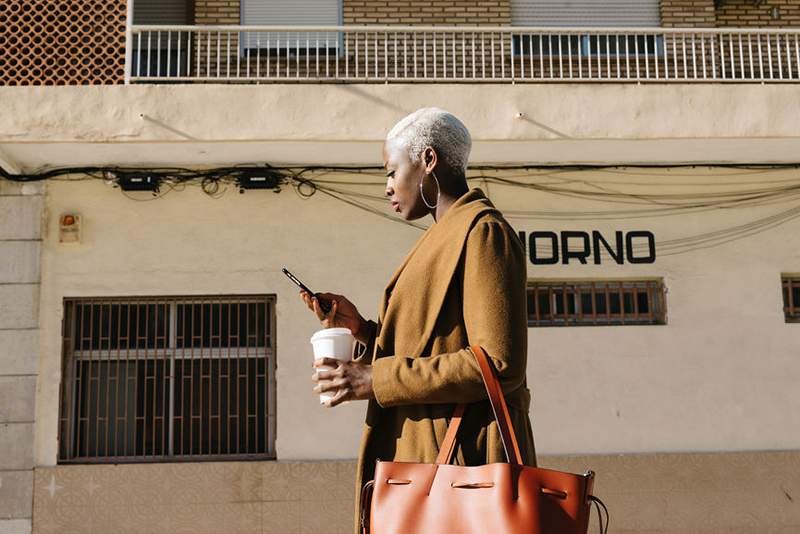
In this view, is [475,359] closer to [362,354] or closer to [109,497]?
[362,354]

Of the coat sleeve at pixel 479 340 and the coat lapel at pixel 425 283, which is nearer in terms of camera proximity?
the coat sleeve at pixel 479 340

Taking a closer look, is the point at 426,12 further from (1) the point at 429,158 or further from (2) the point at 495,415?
(2) the point at 495,415

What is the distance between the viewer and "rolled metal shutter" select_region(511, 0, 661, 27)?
9.98m

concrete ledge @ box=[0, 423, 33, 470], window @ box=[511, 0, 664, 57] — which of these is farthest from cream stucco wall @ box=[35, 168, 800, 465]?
window @ box=[511, 0, 664, 57]

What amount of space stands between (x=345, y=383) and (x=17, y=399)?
6.53 m

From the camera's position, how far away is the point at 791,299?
8.64 m

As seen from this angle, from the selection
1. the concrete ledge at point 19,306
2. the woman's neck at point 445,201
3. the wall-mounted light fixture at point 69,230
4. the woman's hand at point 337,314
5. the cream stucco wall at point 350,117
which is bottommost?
the woman's hand at point 337,314

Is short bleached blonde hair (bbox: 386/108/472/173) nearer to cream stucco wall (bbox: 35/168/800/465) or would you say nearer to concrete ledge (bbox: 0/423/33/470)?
cream stucco wall (bbox: 35/168/800/465)

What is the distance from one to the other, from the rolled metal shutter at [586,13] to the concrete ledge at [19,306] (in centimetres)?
541

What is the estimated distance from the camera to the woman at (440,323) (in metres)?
2.15

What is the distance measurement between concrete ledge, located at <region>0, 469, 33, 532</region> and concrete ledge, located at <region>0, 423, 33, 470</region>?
64 mm

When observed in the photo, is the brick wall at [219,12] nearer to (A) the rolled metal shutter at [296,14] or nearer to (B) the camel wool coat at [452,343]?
(A) the rolled metal shutter at [296,14]

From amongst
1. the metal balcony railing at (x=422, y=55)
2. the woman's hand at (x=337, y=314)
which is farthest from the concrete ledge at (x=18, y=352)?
the woman's hand at (x=337, y=314)

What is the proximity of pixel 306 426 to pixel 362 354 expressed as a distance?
18.2 ft
